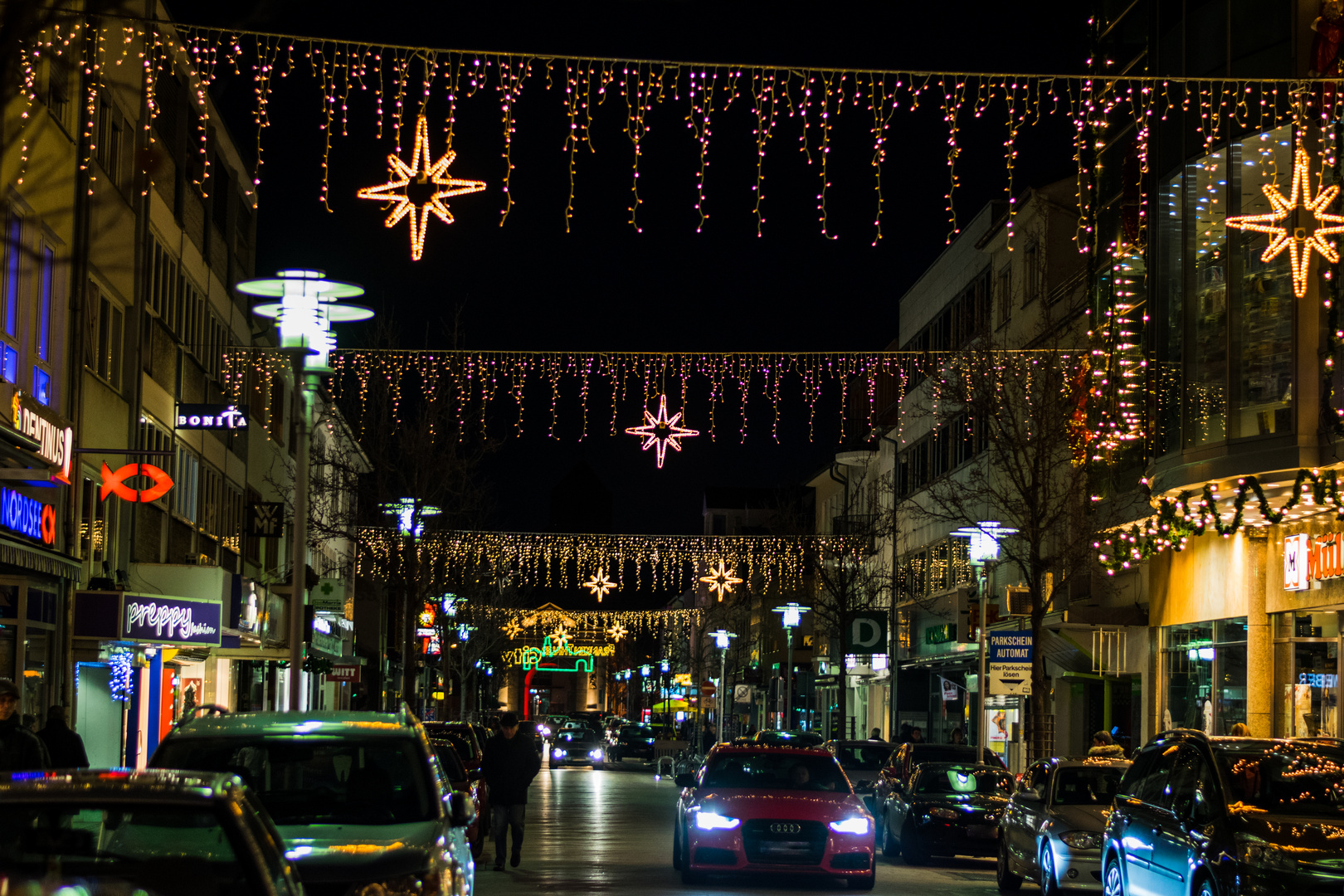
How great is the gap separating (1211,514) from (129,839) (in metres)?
20.6

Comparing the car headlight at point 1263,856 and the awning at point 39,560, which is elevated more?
the awning at point 39,560

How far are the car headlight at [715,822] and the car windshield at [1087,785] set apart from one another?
132 inches

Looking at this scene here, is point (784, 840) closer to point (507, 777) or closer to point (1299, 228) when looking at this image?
point (507, 777)

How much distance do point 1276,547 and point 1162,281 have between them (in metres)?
4.42

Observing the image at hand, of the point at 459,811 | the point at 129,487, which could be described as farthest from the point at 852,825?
the point at 129,487

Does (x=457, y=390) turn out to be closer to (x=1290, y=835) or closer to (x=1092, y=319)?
(x=1092, y=319)

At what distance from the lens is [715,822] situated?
17594 millimetres

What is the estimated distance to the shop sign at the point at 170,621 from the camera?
25.0m

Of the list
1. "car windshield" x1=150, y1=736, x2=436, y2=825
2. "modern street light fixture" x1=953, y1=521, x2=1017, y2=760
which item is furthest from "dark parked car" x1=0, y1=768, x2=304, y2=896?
"modern street light fixture" x1=953, y1=521, x2=1017, y2=760

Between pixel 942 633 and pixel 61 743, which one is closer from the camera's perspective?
pixel 61 743

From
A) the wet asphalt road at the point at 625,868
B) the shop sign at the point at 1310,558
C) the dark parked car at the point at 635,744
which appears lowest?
the dark parked car at the point at 635,744

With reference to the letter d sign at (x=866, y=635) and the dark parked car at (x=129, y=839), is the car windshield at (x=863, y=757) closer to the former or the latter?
the letter d sign at (x=866, y=635)

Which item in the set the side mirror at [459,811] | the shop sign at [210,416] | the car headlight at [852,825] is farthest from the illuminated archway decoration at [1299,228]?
the shop sign at [210,416]

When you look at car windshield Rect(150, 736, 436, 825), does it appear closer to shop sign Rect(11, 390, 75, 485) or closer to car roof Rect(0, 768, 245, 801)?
car roof Rect(0, 768, 245, 801)
